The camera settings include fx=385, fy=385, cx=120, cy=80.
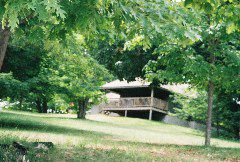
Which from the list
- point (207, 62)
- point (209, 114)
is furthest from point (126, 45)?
point (209, 114)

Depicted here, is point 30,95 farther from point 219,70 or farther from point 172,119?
point 172,119

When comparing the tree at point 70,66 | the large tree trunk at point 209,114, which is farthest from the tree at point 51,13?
the large tree trunk at point 209,114

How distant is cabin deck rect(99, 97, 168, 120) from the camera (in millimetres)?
43312

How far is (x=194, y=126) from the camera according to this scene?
44656mm

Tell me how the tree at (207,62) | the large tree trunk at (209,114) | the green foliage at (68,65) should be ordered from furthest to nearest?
1. the large tree trunk at (209,114)
2. the green foliage at (68,65)
3. the tree at (207,62)

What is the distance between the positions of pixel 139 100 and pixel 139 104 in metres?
0.48

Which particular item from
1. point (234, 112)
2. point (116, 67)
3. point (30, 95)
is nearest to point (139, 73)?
point (116, 67)

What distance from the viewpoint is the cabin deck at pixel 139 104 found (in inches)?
1705

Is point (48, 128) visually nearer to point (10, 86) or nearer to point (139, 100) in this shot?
point (10, 86)

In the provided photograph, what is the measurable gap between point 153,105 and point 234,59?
95.9 feet

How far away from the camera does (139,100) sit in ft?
146

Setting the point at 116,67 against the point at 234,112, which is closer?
the point at 234,112

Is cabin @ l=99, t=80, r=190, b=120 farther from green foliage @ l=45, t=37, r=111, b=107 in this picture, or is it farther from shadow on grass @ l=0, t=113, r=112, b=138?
shadow on grass @ l=0, t=113, r=112, b=138

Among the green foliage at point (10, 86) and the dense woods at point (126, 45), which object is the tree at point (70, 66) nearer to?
the dense woods at point (126, 45)
